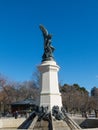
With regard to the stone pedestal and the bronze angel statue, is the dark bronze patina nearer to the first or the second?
the bronze angel statue

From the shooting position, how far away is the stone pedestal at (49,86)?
22.7 m

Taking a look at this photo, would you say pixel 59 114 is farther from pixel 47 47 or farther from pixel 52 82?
pixel 47 47

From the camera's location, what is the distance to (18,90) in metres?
86.1

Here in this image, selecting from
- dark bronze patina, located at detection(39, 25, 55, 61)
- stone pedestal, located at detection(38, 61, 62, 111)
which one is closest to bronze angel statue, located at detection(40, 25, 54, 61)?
dark bronze patina, located at detection(39, 25, 55, 61)

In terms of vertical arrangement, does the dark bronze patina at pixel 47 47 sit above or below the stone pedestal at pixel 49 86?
above

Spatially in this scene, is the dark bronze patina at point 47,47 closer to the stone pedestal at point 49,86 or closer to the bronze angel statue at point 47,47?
the bronze angel statue at point 47,47

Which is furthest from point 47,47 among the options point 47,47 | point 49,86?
point 49,86

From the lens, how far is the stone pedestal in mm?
22714

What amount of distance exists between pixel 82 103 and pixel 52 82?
193ft

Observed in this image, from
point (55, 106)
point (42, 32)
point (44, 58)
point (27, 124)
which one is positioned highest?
point (42, 32)

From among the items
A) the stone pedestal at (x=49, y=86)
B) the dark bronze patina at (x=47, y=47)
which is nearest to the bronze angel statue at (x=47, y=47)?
the dark bronze patina at (x=47, y=47)

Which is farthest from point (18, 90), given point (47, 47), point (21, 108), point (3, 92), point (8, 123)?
point (47, 47)

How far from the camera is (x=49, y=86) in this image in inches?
906

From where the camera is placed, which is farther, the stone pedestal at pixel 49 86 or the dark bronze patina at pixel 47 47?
the dark bronze patina at pixel 47 47
